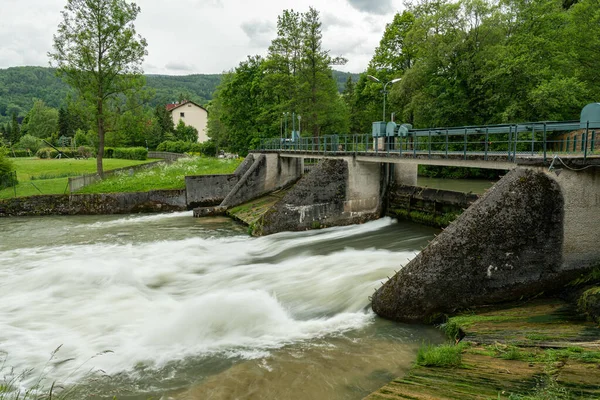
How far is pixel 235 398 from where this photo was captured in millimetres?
7301

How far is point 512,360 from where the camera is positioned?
720 centimetres

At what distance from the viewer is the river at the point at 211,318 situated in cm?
795

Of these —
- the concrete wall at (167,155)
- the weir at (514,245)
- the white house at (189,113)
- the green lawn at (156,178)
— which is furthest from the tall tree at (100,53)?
the white house at (189,113)

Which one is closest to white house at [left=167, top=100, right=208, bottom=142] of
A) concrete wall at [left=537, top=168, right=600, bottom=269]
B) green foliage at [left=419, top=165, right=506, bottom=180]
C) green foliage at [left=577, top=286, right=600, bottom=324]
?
green foliage at [left=419, top=165, right=506, bottom=180]

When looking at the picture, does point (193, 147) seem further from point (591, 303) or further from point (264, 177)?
point (591, 303)

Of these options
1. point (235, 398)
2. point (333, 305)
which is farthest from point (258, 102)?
point (235, 398)

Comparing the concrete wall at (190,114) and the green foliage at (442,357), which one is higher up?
the concrete wall at (190,114)

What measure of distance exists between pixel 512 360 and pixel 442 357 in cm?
116

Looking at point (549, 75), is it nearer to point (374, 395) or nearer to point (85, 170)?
point (374, 395)

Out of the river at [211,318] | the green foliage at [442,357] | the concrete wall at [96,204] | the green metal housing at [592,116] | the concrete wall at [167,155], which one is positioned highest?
the green metal housing at [592,116]

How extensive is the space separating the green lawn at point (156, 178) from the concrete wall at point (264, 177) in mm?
4803

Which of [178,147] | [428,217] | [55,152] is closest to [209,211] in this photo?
[428,217]

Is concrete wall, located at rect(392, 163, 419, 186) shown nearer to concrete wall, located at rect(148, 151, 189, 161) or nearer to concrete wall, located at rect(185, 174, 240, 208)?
concrete wall, located at rect(185, 174, 240, 208)

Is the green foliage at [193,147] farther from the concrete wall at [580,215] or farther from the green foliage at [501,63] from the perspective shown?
the concrete wall at [580,215]
